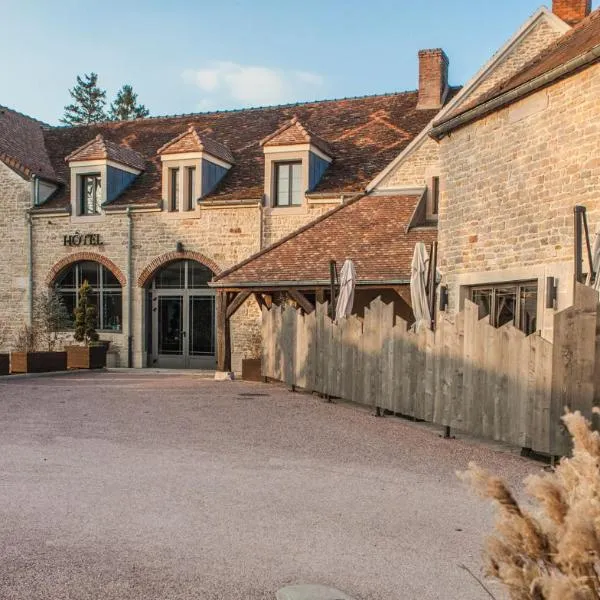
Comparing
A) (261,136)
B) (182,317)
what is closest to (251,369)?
(182,317)

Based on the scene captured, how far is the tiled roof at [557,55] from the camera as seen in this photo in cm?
1055

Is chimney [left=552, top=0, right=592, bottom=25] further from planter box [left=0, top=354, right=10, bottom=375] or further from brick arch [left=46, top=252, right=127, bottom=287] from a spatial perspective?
planter box [left=0, top=354, right=10, bottom=375]

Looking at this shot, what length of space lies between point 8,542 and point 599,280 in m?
6.61

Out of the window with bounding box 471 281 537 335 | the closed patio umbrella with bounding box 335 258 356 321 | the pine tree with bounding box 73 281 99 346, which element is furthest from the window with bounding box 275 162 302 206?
the window with bounding box 471 281 537 335

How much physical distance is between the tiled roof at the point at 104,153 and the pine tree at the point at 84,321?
3.86m

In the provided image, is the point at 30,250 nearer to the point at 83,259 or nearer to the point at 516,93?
the point at 83,259

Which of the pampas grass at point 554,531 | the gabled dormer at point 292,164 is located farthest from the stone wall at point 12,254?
the pampas grass at point 554,531

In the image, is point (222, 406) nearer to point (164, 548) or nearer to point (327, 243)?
point (327, 243)

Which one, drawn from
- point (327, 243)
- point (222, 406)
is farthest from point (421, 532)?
point (327, 243)

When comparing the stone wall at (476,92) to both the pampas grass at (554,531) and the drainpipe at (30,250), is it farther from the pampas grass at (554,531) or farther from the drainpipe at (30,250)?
the pampas grass at (554,531)

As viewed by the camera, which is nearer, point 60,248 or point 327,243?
point 327,243

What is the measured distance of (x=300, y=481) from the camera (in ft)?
21.8

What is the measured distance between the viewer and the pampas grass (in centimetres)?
169

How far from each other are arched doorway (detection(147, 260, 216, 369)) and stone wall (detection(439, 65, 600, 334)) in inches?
350
